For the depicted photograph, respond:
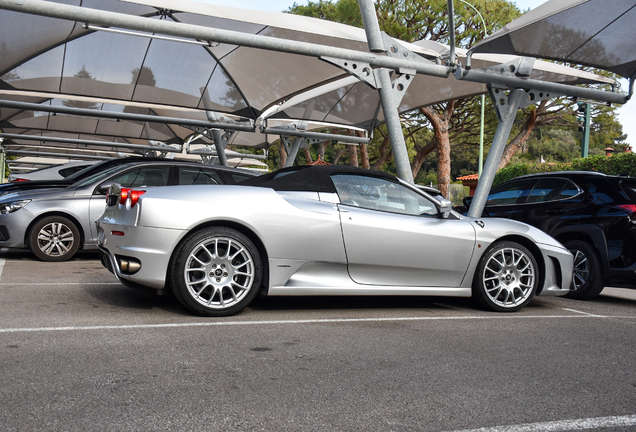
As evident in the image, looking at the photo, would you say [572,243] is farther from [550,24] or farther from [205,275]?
[205,275]

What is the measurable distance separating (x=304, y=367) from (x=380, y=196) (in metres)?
2.55

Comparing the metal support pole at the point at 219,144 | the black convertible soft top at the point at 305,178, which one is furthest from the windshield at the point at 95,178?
the metal support pole at the point at 219,144

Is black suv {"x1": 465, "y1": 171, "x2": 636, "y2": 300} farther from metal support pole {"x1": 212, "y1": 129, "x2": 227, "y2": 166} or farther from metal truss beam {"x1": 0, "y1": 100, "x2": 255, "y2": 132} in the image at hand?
metal support pole {"x1": 212, "y1": 129, "x2": 227, "y2": 166}

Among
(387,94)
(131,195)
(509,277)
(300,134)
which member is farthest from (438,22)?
(131,195)

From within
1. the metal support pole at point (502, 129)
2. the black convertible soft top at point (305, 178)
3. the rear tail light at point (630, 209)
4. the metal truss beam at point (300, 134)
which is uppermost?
the metal truss beam at point (300, 134)

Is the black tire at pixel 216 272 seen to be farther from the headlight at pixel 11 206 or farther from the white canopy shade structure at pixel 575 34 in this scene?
the white canopy shade structure at pixel 575 34

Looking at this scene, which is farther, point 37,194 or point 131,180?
point 131,180

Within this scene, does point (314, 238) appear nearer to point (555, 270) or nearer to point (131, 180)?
point (555, 270)

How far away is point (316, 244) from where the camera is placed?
17.4ft

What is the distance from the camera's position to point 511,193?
9.02m

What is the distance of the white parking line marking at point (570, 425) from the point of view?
9.12ft

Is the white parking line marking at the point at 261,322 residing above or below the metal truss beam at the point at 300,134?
below

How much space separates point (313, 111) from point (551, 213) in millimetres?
11566

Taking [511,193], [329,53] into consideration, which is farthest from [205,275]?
[511,193]
